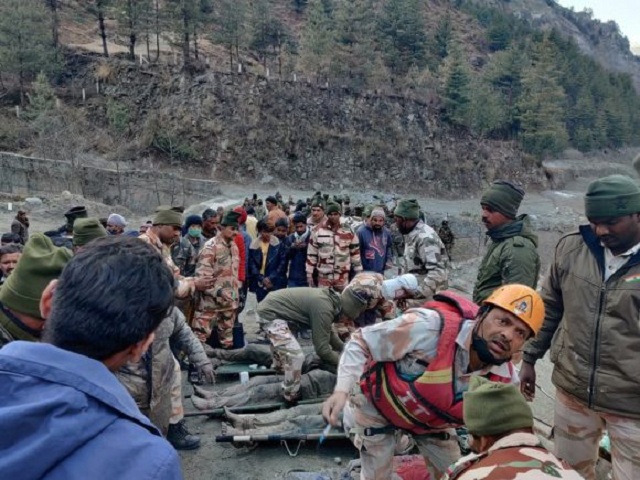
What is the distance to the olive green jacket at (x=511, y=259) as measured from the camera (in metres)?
3.52

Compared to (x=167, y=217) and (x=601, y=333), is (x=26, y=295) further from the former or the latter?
(x=601, y=333)

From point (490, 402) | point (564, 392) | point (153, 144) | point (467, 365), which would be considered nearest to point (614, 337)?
point (564, 392)

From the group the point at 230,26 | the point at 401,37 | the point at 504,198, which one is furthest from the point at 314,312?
the point at 401,37

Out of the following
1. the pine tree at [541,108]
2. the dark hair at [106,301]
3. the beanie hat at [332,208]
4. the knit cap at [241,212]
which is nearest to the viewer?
the dark hair at [106,301]

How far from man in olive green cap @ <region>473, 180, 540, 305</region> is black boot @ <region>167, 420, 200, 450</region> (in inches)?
103

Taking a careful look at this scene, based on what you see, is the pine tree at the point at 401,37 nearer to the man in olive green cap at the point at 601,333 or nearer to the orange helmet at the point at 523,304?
the man in olive green cap at the point at 601,333

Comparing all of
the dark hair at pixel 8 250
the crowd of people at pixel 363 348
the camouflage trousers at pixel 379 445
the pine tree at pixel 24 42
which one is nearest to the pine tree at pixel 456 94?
the pine tree at pixel 24 42

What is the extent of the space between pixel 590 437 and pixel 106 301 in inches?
116

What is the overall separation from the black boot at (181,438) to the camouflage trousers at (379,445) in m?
1.62

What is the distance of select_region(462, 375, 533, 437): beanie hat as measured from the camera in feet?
5.87

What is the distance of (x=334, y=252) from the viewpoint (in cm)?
649

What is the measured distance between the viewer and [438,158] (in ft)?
128

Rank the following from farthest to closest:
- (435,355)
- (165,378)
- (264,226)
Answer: (264,226) → (165,378) → (435,355)

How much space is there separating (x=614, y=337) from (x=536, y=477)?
149 centimetres
